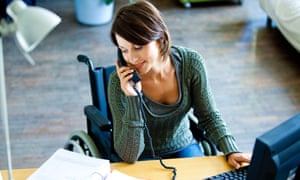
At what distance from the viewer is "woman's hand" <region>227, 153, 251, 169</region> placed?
4.92 feet

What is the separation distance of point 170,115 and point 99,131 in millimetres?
337

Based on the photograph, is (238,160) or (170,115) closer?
(238,160)

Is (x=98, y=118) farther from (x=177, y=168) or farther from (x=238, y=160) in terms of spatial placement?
(x=238, y=160)

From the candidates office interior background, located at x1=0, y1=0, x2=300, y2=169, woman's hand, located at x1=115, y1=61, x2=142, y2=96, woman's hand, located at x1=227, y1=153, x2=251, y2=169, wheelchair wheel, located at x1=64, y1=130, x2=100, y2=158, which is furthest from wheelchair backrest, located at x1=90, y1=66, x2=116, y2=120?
office interior background, located at x1=0, y1=0, x2=300, y2=169

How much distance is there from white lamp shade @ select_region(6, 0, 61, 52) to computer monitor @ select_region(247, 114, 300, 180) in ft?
1.47

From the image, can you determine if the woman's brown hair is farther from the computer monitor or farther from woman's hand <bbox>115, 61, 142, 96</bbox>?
the computer monitor

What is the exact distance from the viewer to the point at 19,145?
2.70 meters

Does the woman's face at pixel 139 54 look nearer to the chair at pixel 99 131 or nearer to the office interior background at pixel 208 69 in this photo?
the chair at pixel 99 131

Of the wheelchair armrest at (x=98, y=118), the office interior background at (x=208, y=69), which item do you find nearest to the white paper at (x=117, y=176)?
the wheelchair armrest at (x=98, y=118)

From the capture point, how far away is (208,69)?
340 centimetres

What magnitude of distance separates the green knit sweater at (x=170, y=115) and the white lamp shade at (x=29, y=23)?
2.32 ft

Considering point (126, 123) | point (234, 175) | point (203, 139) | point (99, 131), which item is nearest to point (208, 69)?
point (203, 139)

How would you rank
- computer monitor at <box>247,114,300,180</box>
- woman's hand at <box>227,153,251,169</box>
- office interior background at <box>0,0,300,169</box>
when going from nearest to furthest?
computer monitor at <box>247,114,300,180</box>
woman's hand at <box>227,153,251,169</box>
office interior background at <box>0,0,300,169</box>

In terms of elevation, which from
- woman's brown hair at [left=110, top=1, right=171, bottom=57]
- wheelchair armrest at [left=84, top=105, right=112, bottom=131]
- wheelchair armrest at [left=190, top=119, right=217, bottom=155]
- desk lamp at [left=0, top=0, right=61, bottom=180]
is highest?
desk lamp at [left=0, top=0, right=61, bottom=180]
